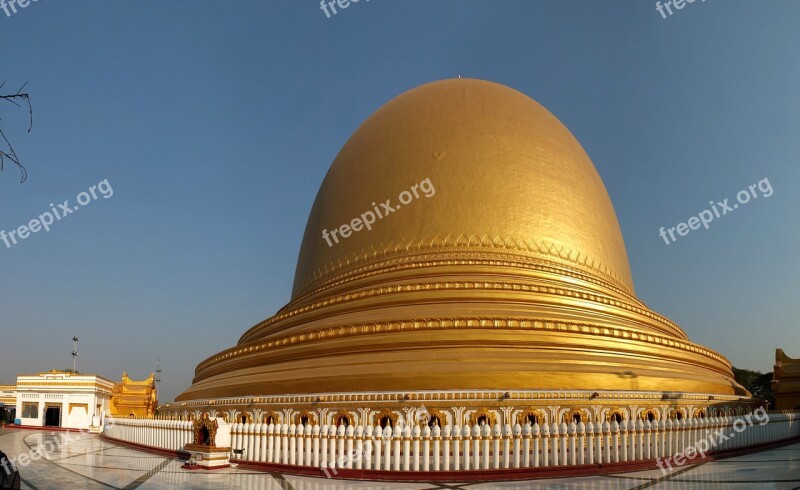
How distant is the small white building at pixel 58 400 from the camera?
118ft

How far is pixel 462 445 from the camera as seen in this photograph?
1044 cm

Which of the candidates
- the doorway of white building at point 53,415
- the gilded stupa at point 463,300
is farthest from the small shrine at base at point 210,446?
the doorway of white building at point 53,415

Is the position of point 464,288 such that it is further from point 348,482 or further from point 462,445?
point 348,482

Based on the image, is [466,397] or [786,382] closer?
[466,397]

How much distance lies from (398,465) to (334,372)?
4.10 m

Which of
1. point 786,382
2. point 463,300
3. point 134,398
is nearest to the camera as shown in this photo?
point 463,300

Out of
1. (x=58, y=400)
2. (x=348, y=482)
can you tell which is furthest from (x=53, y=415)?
(x=348, y=482)

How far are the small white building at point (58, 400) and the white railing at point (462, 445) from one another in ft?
92.1

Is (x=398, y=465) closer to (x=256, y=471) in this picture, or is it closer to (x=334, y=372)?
(x=256, y=471)

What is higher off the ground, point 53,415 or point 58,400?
point 58,400

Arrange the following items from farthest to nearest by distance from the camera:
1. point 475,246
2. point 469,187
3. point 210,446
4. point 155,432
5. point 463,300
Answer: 1. point 469,187
2. point 475,246
3. point 155,432
4. point 463,300
5. point 210,446

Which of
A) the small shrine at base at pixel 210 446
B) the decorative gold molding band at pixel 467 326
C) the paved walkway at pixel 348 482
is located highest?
the decorative gold molding band at pixel 467 326

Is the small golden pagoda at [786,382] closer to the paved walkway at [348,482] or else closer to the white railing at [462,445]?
the paved walkway at [348,482]

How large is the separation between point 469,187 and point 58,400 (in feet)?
94.4
